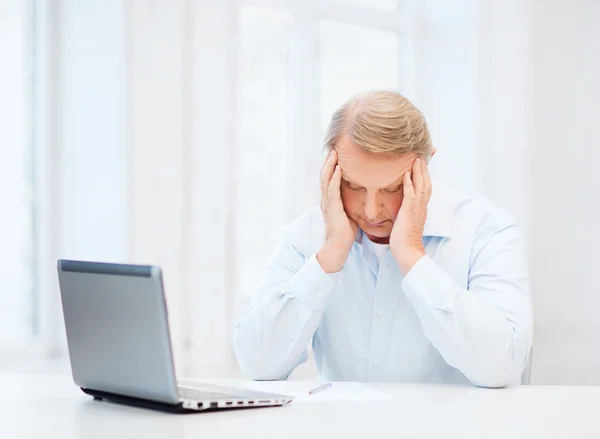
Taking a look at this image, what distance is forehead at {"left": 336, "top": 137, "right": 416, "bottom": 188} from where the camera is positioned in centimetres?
183

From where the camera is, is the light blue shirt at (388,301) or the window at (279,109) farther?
the window at (279,109)

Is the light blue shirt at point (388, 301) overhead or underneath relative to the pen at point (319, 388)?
overhead

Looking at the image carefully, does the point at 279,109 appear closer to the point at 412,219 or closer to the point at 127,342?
the point at 412,219

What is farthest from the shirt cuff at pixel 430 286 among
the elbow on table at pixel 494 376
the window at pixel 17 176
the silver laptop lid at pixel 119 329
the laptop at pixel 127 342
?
the window at pixel 17 176

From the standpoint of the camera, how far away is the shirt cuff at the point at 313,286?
1.85 m

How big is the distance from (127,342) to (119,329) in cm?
3

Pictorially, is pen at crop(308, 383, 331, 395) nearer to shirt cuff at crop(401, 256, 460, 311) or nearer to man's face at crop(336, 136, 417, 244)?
shirt cuff at crop(401, 256, 460, 311)

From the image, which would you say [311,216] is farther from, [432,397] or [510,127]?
[510,127]

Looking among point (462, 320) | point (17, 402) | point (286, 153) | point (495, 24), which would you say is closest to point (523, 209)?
point (495, 24)

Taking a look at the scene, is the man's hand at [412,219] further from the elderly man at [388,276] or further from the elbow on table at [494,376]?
the elbow on table at [494,376]

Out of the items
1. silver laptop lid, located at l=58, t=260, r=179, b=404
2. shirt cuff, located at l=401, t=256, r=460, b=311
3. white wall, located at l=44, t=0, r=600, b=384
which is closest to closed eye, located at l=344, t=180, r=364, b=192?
shirt cuff, located at l=401, t=256, r=460, b=311

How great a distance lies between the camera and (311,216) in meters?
2.11

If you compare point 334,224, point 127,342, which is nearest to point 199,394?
point 127,342

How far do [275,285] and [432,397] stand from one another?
0.65 m
